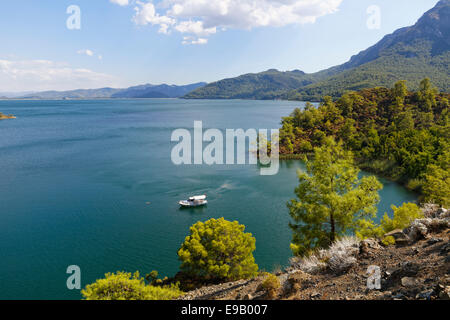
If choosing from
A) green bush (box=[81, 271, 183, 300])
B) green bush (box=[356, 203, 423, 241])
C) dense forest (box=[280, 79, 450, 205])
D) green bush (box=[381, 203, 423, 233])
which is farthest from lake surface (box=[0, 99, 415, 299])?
green bush (box=[81, 271, 183, 300])

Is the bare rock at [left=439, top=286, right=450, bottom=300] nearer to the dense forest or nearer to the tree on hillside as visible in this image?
the tree on hillside

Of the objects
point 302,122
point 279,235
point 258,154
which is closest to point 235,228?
point 279,235

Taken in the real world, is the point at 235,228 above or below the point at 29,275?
above

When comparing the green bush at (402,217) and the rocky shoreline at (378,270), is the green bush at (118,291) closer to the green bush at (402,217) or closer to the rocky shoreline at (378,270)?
A: the rocky shoreline at (378,270)

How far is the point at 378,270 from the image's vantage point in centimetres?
1064

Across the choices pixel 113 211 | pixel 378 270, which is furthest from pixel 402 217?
pixel 113 211

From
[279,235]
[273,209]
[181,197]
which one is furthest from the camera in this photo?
[181,197]

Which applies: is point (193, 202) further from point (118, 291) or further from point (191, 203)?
point (118, 291)

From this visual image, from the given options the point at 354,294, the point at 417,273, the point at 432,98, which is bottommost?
the point at 354,294

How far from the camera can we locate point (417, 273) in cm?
962

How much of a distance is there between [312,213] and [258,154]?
49.0 m
